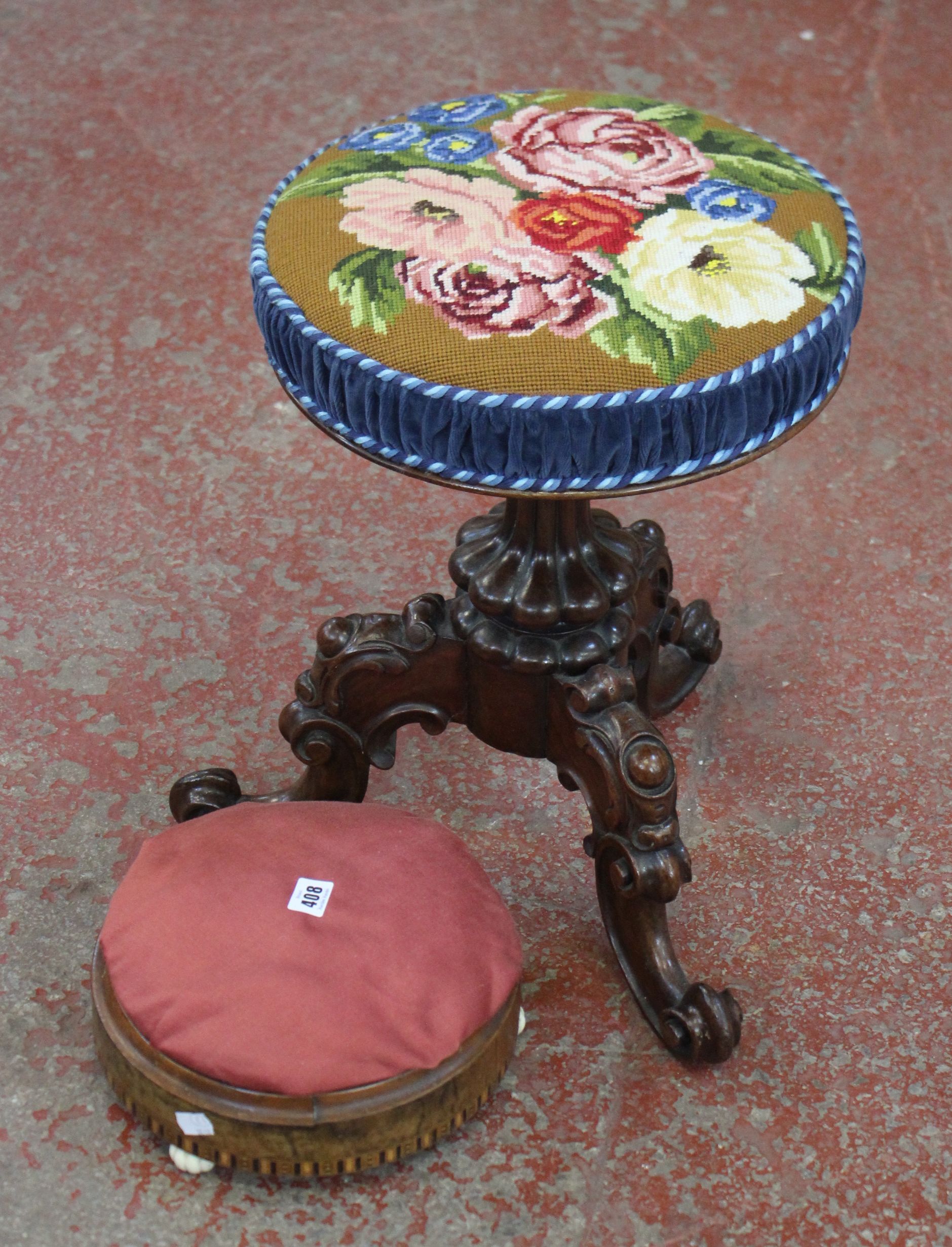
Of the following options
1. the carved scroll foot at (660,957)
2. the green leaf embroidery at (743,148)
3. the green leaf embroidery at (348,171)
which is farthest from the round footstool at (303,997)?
the green leaf embroidery at (743,148)

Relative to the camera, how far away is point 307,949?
1.25 metres

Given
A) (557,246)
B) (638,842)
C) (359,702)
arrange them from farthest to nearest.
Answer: (359,702) → (638,842) → (557,246)

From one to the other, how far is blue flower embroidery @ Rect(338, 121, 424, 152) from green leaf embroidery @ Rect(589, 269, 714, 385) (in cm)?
34

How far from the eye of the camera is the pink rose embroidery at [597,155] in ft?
4.24

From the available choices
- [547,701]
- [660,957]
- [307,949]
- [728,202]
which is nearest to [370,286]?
[728,202]

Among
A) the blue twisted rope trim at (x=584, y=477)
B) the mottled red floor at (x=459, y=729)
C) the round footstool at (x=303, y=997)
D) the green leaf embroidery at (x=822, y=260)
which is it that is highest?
the green leaf embroidery at (x=822, y=260)

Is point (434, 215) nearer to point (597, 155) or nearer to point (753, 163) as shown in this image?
point (597, 155)

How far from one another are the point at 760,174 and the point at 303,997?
81 centimetres

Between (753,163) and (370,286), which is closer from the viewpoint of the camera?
(370,286)

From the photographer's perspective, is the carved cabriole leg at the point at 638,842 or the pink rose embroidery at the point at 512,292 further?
the carved cabriole leg at the point at 638,842

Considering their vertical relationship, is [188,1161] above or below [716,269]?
below

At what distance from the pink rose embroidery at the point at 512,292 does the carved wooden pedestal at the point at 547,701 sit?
7.5 inches

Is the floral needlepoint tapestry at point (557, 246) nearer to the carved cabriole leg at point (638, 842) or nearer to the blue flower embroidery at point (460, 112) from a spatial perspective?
the blue flower embroidery at point (460, 112)

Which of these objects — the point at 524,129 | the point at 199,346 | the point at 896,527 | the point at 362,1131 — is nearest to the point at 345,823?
the point at 362,1131
